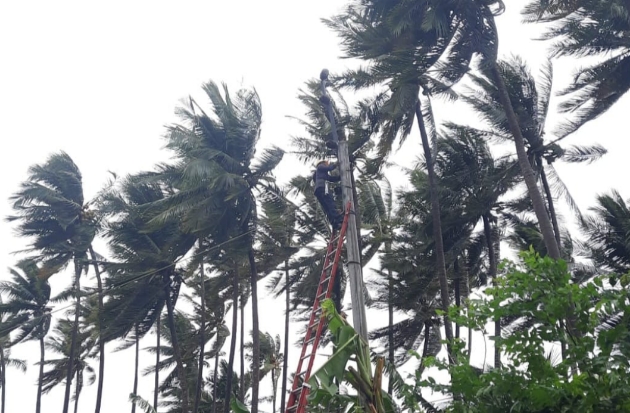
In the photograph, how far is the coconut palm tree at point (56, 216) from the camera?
2378 cm

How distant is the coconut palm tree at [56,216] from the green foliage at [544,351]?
64.7ft

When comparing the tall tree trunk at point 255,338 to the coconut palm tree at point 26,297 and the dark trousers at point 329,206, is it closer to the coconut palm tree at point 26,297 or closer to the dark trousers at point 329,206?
the dark trousers at point 329,206

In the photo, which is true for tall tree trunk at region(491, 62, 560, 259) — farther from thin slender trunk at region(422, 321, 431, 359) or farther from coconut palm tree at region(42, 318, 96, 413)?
coconut palm tree at region(42, 318, 96, 413)

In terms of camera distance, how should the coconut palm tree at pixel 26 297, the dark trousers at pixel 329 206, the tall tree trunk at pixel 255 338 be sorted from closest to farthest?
the dark trousers at pixel 329 206
the tall tree trunk at pixel 255 338
the coconut palm tree at pixel 26 297

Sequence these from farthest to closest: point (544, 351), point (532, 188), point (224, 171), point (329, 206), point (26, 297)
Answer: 1. point (26, 297)
2. point (224, 171)
3. point (532, 188)
4. point (329, 206)
5. point (544, 351)

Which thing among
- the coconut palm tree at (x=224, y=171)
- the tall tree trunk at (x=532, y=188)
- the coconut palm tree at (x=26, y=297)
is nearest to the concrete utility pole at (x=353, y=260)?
the tall tree trunk at (x=532, y=188)

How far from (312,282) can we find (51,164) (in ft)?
37.2

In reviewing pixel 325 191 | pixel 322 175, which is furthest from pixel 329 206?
pixel 322 175

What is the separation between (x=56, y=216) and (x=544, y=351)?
20892mm

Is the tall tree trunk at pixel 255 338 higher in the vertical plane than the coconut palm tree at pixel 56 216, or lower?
lower

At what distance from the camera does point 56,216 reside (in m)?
23.9

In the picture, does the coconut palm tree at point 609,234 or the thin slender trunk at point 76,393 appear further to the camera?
the thin slender trunk at point 76,393

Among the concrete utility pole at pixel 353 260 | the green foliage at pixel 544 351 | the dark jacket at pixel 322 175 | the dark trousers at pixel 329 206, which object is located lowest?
the green foliage at pixel 544 351

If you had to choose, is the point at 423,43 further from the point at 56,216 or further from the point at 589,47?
the point at 56,216
